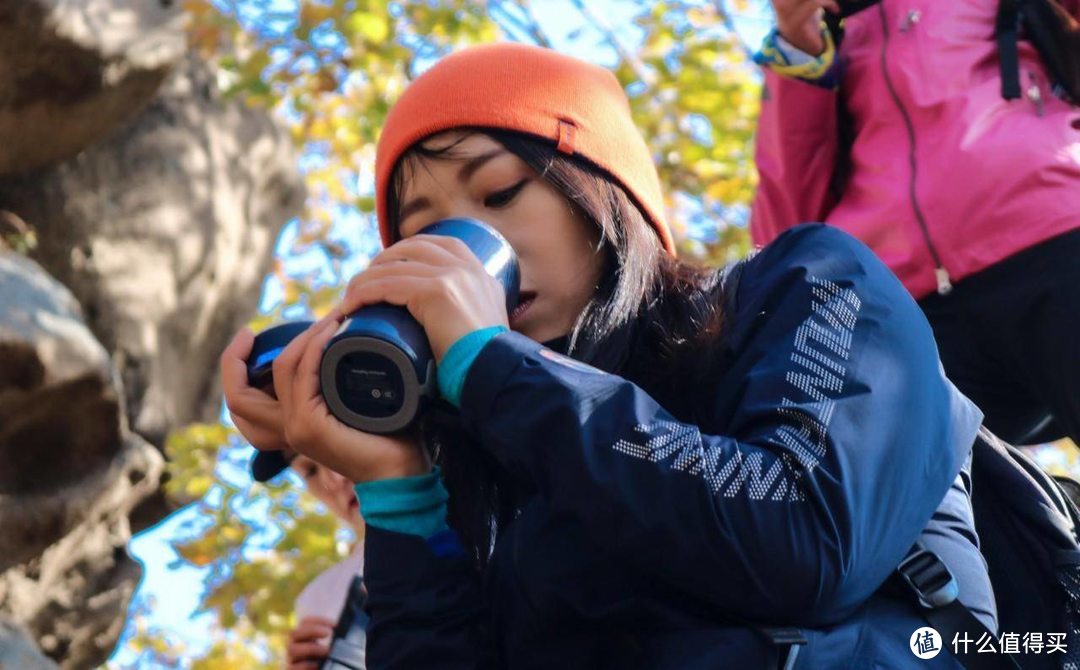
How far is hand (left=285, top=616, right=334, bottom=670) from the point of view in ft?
10.4

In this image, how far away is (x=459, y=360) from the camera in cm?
173

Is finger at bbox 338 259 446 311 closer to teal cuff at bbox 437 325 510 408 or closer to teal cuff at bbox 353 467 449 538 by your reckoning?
teal cuff at bbox 437 325 510 408

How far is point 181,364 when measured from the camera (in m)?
6.89

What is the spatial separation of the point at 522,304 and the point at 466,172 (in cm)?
22

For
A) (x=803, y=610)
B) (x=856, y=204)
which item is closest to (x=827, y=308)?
(x=803, y=610)

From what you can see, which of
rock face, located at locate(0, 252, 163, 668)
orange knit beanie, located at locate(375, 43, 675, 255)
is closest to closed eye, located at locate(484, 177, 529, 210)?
orange knit beanie, located at locate(375, 43, 675, 255)

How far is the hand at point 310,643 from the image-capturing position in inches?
125

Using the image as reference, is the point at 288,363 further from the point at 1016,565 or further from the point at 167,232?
the point at 167,232

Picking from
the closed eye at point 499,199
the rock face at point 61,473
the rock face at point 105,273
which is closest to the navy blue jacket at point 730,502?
the closed eye at point 499,199

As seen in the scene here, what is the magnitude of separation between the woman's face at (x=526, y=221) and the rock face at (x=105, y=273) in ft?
6.28

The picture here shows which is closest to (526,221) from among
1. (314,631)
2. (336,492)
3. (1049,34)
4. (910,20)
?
(910,20)

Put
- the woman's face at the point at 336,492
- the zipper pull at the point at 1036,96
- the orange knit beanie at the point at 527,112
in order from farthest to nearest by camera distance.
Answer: the woman's face at the point at 336,492 < the zipper pull at the point at 1036,96 < the orange knit beanie at the point at 527,112

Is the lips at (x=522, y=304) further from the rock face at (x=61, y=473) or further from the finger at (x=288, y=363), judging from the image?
the rock face at (x=61, y=473)

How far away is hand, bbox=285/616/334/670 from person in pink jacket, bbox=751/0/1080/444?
1.27 m
